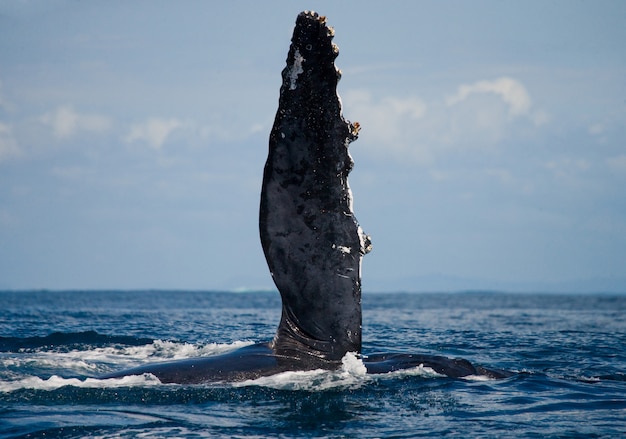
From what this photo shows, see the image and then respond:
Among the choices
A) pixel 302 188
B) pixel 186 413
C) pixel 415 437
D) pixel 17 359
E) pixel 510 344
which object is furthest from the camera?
pixel 510 344

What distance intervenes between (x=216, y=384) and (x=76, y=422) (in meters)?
1.43

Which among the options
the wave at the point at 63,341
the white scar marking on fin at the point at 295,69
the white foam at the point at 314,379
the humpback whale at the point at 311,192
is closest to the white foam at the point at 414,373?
the white foam at the point at 314,379

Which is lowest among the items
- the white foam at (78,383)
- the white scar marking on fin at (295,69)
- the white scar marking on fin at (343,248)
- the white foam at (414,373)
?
the white foam at (78,383)

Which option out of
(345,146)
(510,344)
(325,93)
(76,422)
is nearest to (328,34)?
(325,93)

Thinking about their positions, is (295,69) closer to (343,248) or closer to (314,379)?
(343,248)

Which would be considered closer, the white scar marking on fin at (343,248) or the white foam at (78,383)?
the white scar marking on fin at (343,248)

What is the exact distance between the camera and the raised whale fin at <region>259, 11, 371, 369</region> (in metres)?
8.15

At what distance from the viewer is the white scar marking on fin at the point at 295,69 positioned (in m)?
8.12

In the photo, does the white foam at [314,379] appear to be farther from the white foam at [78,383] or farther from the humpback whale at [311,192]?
the white foam at [78,383]

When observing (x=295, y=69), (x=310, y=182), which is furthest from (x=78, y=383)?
(x=295, y=69)

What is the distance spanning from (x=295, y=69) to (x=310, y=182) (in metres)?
1.04

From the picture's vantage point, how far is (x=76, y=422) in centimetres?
739

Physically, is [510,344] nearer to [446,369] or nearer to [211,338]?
[211,338]

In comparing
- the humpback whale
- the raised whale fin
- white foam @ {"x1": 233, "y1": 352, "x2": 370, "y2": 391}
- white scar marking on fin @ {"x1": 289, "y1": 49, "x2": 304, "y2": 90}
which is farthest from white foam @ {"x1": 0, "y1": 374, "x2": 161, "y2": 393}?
white scar marking on fin @ {"x1": 289, "y1": 49, "x2": 304, "y2": 90}
